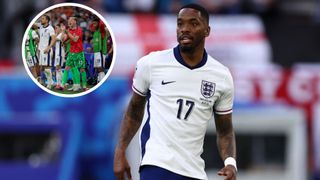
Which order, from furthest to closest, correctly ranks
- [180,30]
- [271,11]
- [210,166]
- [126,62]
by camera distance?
[271,11] < [126,62] < [210,166] < [180,30]

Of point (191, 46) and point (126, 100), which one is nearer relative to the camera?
point (191, 46)

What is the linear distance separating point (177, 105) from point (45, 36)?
46.4 inches

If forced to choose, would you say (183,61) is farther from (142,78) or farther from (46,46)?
(46,46)

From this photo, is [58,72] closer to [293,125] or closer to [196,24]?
[196,24]

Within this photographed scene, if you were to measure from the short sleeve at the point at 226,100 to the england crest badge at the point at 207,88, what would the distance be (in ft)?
0.32

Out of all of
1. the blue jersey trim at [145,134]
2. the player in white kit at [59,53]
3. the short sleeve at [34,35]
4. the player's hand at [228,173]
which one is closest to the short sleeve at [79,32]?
the player in white kit at [59,53]

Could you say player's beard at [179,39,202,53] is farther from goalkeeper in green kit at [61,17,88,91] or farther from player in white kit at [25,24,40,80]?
player in white kit at [25,24,40,80]

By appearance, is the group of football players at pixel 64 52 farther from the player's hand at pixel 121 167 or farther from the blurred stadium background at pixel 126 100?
the blurred stadium background at pixel 126 100

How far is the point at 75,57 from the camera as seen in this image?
9289 mm

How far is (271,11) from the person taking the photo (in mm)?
20484

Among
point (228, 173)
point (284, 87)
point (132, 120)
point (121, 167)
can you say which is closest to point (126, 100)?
point (284, 87)

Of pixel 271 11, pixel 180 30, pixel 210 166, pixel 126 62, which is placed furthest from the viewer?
pixel 271 11

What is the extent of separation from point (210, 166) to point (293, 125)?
64.3 inches

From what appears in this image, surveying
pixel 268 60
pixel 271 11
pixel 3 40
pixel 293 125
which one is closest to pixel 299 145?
pixel 293 125
